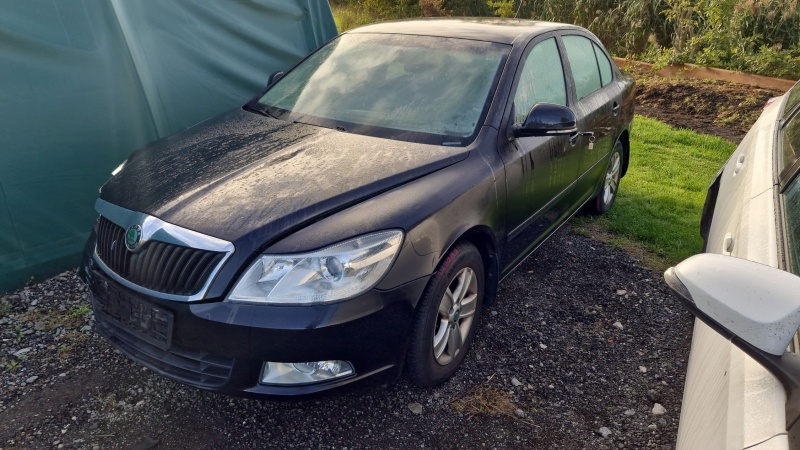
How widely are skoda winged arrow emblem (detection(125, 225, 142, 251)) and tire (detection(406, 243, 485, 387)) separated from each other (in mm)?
1200

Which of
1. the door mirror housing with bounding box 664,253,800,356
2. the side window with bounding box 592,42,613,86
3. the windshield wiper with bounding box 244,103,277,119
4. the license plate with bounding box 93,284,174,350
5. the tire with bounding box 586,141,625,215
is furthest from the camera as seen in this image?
the tire with bounding box 586,141,625,215

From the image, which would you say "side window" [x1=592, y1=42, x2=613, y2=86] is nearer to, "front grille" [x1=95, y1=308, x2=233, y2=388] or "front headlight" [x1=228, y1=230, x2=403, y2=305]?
"front headlight" [x1=228, y1=230, x2=403, y2=305]

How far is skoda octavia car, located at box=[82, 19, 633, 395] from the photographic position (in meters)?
2.27

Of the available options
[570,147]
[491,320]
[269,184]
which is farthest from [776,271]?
[570,147]

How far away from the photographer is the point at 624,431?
9.12 feet

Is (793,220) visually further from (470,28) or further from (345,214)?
(470,28)

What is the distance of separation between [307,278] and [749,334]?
1468 mm

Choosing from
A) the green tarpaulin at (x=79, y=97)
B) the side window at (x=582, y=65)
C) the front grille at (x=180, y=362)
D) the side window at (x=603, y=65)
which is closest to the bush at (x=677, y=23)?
the side window at (x=603, y=65)

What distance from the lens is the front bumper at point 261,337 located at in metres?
2.23

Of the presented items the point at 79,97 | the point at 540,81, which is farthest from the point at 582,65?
the point at 79,97

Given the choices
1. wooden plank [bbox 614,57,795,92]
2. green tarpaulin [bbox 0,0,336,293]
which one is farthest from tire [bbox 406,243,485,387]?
wooden plank [bbox 614,57,795,92]

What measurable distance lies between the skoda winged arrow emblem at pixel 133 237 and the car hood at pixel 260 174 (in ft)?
0.29

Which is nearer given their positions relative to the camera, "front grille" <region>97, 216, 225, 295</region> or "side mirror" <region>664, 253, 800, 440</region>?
"side mirror" <region>664, 253, 800, 440</region>

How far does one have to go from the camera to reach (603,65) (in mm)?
4715
